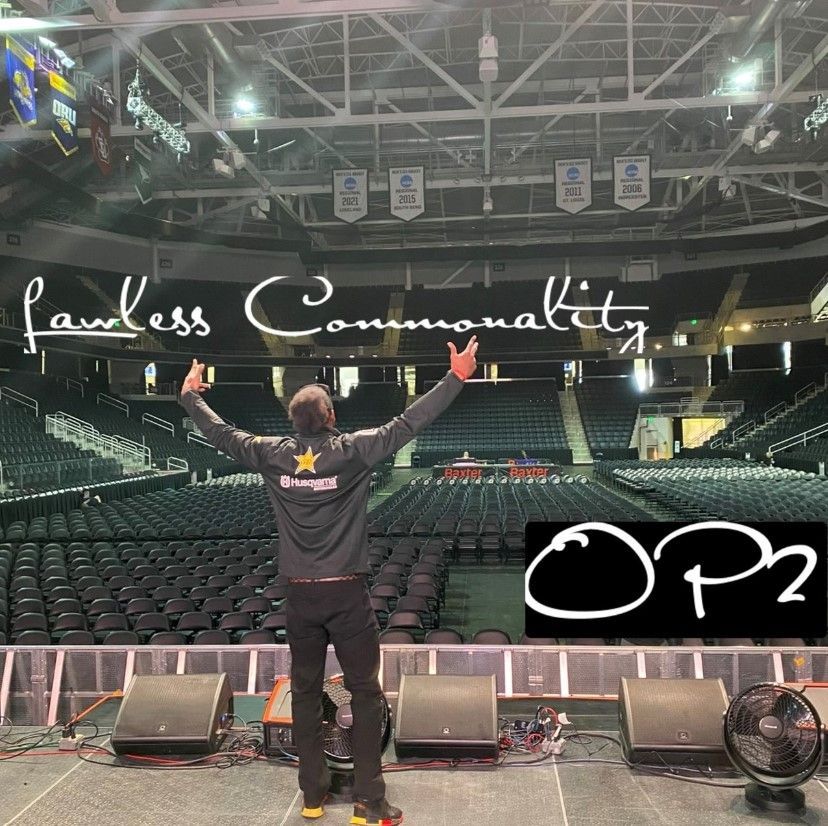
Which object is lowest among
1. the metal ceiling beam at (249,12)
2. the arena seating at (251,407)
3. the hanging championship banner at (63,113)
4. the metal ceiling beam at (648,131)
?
the arena seating at (251,407)

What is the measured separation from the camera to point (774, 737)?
3.07 meters

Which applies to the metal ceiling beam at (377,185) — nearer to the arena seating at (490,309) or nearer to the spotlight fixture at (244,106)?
the spotlight fixture at (244,106)

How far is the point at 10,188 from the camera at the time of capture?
22438 millimetres

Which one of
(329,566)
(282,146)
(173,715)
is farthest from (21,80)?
(282,146)

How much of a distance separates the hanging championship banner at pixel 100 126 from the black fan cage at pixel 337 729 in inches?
593

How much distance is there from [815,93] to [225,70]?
14.4 meters

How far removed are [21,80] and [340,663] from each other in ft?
41.9

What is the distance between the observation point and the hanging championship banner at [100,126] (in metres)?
15.3

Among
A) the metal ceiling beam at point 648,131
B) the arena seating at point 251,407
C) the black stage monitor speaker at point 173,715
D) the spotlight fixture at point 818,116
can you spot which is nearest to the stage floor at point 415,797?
the black stage monitor speaker at point 173,715

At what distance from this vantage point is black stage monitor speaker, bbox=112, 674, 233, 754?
3549mm

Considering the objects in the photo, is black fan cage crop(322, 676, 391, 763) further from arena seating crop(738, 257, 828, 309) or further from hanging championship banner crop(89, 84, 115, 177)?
arena seating crop(738, 257, 828, 309)

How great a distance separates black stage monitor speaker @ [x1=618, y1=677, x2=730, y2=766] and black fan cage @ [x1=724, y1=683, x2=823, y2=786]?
222 millimetres

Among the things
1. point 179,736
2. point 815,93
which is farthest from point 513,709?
point 815,93

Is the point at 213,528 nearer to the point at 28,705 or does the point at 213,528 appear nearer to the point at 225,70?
the point at 28,705
